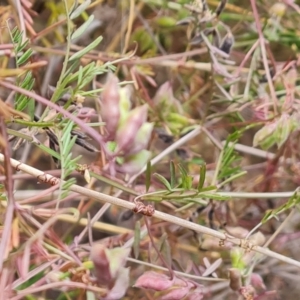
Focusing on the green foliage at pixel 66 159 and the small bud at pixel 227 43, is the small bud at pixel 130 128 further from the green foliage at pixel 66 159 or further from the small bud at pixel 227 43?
the small bud at pixel 227 43

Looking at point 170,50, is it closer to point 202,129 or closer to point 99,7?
point 99,7

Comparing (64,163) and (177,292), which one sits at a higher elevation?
(64,163)

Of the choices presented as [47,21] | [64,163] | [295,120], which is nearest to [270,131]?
[295,120]

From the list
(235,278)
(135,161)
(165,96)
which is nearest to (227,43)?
(165,96)

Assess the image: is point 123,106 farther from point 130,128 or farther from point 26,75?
point 26,75

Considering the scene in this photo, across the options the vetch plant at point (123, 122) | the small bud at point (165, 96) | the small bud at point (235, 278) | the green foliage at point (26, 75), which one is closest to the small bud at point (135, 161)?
the vetch plant at point (123, 122)

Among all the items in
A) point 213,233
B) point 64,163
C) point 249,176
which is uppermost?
point 64,163

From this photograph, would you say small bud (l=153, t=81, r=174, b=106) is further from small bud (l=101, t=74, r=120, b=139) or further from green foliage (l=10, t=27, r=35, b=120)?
small bud (l=101, t=74, r=120, b=139)

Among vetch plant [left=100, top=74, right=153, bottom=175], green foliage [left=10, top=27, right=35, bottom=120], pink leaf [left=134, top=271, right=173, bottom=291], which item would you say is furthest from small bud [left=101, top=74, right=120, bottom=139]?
pink leaf [left=134, top=271, right=173, bottom=291]
